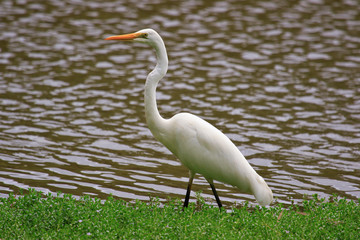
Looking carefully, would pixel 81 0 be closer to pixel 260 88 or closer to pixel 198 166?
pixel 260 88

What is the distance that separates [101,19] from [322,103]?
6.72m

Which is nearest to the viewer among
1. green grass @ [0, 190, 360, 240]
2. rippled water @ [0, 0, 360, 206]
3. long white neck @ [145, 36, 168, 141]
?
green grass @ [0, 190, 360, 240]

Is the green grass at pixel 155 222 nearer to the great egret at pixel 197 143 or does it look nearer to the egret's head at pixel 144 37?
the great egret at pixel 197 143

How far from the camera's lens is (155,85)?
682 centimetres

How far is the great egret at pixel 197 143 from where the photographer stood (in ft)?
22.3

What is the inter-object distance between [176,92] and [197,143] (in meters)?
5.01

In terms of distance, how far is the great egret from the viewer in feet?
22.3

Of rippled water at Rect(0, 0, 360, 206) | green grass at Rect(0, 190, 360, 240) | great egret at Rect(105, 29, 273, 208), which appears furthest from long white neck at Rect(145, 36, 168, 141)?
rippled water at Rect(0, 0, 360, 206)

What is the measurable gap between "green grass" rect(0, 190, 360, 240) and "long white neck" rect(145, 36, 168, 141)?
0.93m

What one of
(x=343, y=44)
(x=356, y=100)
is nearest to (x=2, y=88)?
(x=356, y=100)

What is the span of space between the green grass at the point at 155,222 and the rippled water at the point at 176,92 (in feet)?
3.70

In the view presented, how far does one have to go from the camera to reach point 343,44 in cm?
1432

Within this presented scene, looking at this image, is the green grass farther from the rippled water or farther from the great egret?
the rippled water

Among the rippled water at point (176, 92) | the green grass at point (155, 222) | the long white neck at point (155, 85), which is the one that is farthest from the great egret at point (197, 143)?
the rippled water at point (176, 92)
